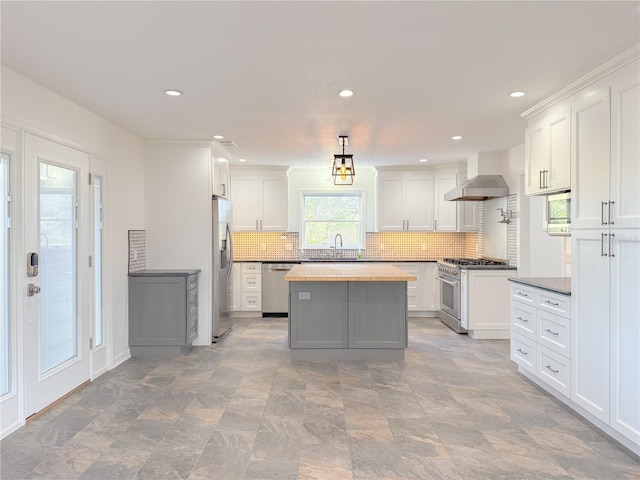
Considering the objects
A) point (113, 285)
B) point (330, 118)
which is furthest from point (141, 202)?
point (330, 118)

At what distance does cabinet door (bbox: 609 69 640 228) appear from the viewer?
8.02ft

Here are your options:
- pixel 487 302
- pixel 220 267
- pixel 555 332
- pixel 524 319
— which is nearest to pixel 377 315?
pixel 524 319

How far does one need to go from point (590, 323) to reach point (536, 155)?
158cm

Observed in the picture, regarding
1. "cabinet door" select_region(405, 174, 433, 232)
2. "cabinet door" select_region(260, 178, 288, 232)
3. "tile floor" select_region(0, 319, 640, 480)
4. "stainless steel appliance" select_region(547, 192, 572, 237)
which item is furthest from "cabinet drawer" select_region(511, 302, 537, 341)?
"cabinet door" select_region(260, 178, 288, 232)

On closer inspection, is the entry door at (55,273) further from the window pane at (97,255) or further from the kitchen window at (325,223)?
the kitchen window at (325,223)

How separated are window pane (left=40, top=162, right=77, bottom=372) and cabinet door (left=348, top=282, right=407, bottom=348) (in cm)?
261

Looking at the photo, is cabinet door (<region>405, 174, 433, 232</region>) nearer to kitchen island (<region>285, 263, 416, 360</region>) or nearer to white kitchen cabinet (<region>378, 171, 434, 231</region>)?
white kitchen cabinet (<region>378, 171, 434, 231</region>)

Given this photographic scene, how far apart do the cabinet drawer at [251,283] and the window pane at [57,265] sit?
330 cm

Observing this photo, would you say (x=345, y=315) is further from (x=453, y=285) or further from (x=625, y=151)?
(x=625, y=151)

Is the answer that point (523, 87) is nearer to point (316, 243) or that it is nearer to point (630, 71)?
point (630, 71)

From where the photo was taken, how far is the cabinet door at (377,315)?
4.42 metres

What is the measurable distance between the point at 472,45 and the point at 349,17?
811 millimetres

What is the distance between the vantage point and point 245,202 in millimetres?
6883

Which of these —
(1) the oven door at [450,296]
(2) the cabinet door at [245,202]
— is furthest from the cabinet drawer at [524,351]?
(2) the cabinet door at [245,202]
